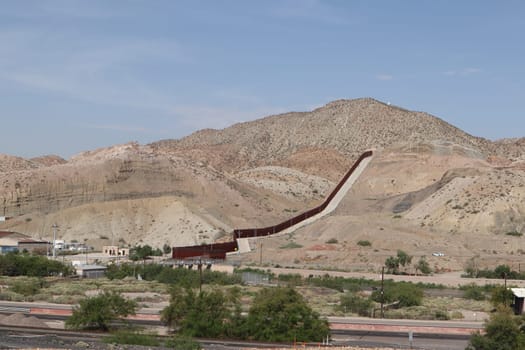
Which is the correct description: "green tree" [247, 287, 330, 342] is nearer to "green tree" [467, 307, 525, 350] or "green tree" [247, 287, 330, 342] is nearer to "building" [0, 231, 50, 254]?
"green tree" [467, 307, 525, 350]

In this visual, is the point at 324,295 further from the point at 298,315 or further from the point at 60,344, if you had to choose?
the point at 60,344

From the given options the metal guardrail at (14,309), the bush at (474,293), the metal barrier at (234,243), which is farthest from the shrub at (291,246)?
the metal guardrail at (14,309)

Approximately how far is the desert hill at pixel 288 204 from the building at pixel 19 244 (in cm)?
610

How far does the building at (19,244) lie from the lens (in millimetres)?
80812

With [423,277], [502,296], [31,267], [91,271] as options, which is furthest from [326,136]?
[502,296]

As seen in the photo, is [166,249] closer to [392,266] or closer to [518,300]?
[392,266]

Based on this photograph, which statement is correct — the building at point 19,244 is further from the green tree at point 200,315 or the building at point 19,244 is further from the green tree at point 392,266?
the green tree at point 200,315

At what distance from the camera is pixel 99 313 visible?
3934cm

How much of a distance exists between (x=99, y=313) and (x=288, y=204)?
7614 cm

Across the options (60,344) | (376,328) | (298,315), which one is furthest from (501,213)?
(60,344)

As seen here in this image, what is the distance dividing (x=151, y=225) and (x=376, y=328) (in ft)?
181

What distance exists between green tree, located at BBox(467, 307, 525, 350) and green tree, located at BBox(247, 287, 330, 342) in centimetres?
621

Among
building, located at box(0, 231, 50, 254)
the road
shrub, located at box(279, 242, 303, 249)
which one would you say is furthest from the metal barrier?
the road

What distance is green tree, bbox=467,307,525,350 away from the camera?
33094 mm
